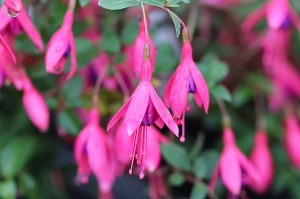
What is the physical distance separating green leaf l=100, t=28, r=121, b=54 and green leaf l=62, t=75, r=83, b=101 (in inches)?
3.2

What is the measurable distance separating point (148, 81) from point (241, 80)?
0.63 meters

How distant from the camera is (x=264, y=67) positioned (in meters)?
1.22

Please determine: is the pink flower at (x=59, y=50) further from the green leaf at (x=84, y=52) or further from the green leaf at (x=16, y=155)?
the green leaf at (x=16, y=155)

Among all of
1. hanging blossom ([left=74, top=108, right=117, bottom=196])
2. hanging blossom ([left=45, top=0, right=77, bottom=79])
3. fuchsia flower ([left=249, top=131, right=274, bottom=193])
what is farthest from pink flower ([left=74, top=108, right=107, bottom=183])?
fuchsia flower ([left=249, top=131, right=274, bottom=193])

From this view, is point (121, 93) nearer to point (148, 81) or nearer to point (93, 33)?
point (93, 33)

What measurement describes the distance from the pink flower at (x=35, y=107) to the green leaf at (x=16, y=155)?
148mm

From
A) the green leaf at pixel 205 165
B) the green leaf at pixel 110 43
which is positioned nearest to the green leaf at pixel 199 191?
the green leaf at pixel 205 165

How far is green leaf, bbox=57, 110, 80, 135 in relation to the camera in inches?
34.4

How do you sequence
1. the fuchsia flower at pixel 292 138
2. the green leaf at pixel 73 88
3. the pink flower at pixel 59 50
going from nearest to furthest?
the pink flower at pixel 59 50 → the green leaf at pixel 73 88 → the fuchsia flower at pixel 292 138

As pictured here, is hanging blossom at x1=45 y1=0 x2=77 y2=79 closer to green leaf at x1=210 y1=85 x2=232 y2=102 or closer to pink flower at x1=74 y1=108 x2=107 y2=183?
pink flower at x1=74 y1=108 x2=107 y2=183

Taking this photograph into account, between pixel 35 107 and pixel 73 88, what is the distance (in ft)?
0.36

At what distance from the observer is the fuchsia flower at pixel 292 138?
106 cm

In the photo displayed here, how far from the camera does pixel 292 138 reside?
3.53 ft

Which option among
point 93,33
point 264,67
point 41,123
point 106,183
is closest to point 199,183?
point 106,183
